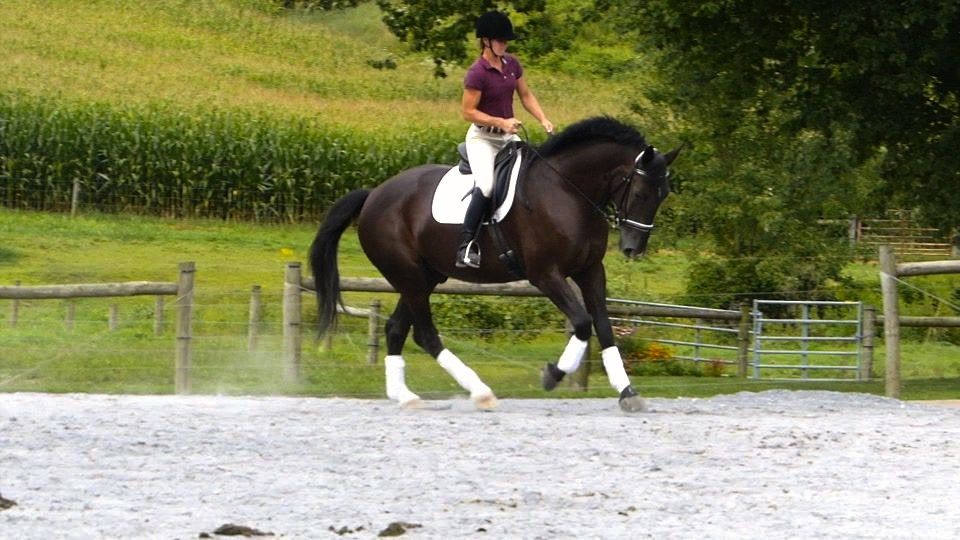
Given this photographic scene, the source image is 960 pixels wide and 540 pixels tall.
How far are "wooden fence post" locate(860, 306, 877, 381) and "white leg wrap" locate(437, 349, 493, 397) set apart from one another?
550cm

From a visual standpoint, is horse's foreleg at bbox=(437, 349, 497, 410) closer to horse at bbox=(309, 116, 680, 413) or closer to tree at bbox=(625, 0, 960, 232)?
horse at bbox=(309, 116, 680, 413)

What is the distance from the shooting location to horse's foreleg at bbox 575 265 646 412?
1091 centimetres

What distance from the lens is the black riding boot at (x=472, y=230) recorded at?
11.1 m

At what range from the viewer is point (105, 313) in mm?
20422

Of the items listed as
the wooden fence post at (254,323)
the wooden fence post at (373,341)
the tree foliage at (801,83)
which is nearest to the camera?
the wooden fence post at (254,323)

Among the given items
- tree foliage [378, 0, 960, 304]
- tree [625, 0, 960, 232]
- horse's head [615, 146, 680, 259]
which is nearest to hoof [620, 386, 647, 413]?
horse's head [615, 146, 680, 259]

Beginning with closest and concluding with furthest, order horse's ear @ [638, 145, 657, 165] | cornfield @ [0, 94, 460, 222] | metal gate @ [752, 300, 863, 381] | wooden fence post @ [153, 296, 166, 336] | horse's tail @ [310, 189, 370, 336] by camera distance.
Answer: horse's ear @ [638, 145, 657, 165], horse's tail @ [310, 189, 370, 336], wooden fence post @ [153, 296, 166, 336], metal gate @ [752, 300, 863, 381], cornfield @ [0, 94, 460, 222]

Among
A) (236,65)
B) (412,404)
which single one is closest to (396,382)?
(412,404)

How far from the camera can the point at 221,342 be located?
55.0 feet

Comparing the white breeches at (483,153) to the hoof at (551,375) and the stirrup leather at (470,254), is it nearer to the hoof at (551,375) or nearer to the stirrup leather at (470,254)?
the stirrup leather at (470,254)

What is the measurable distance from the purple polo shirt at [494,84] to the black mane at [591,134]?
0.40 m

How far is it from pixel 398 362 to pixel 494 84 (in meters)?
2.16

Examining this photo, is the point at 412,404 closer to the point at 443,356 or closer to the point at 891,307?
the point at 443,356

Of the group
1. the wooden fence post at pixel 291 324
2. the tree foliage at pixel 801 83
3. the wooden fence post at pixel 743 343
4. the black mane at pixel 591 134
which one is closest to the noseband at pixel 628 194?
the black mane at pixel 591 134
